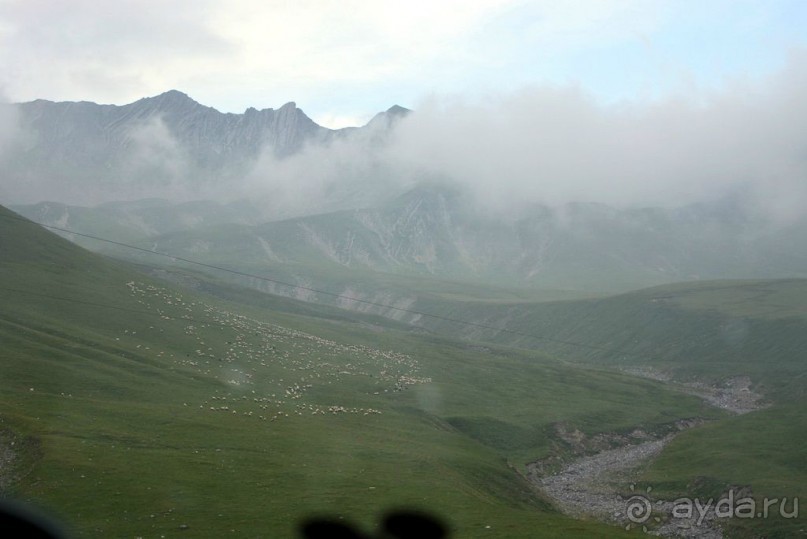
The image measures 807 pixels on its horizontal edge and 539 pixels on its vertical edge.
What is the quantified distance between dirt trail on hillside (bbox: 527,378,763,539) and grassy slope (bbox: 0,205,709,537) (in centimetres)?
504

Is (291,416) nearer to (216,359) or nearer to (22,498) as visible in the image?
(216,359)

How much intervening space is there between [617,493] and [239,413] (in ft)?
133

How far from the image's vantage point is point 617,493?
258 ft

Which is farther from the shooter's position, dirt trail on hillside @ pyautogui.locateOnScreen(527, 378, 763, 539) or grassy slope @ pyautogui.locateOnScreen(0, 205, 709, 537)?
dirt trail on hillside @ pyautogui.locateOnScreen(527, 378, 763, 539)

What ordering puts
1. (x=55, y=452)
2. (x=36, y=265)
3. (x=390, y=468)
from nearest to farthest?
(x=55, y=452), (x=390, y=468), (x=36, y=265)

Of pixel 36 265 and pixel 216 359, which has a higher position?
pixel 36 265

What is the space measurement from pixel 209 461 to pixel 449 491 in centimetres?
1838

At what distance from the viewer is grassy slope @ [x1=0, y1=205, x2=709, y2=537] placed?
4747 centimetres

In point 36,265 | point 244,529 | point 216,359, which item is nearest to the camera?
point 244,529

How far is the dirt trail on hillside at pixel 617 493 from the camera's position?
220 ft

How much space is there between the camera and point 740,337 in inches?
7854

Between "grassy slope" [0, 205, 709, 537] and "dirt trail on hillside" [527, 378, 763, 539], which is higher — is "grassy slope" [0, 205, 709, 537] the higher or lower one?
the higher one

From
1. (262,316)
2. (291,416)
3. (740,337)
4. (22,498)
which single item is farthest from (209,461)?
(740,337)

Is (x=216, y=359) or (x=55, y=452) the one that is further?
(x=216, y=359)
